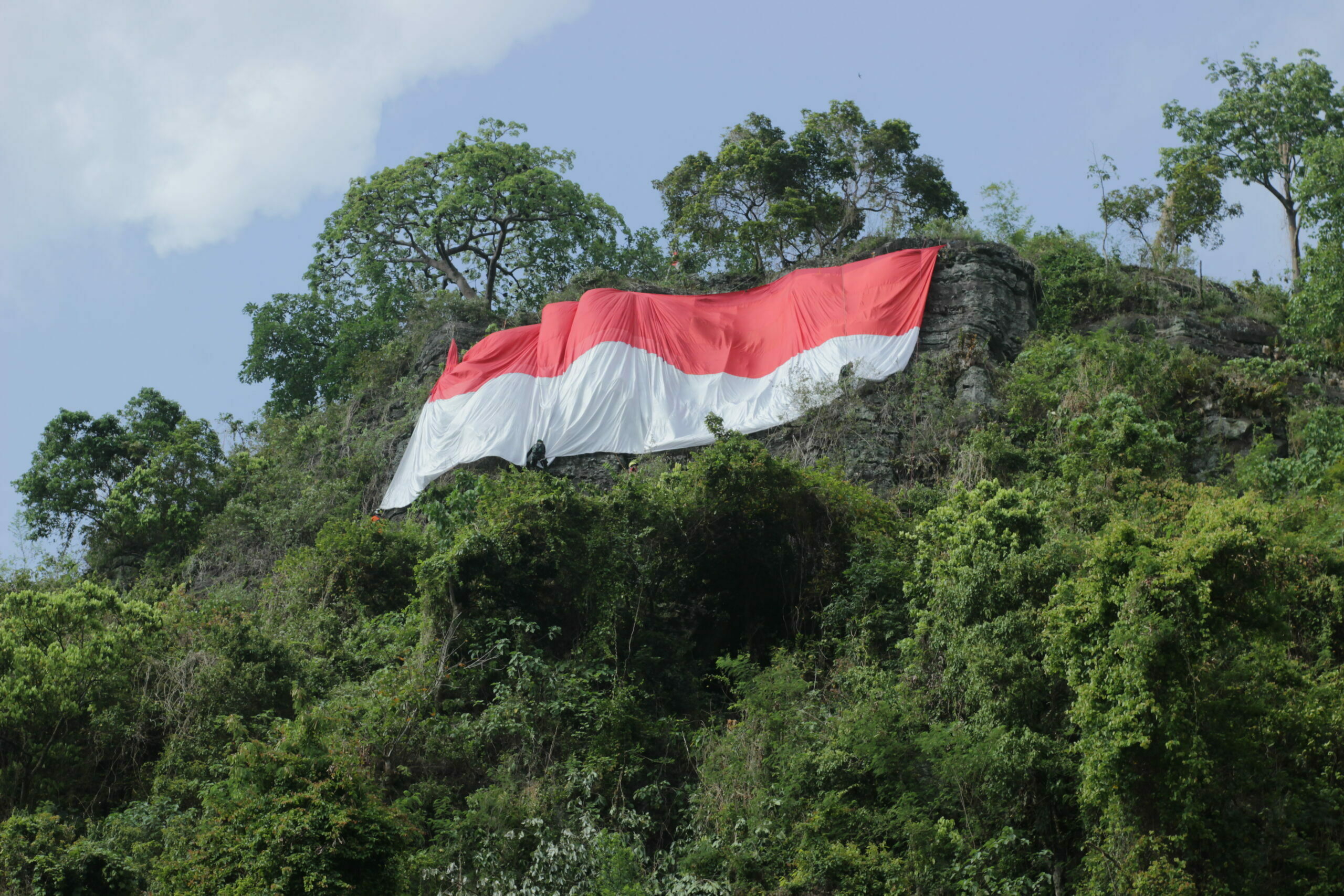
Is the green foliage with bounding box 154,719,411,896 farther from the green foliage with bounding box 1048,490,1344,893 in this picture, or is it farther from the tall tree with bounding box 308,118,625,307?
the tall tree with bounding box 308,118,625,307

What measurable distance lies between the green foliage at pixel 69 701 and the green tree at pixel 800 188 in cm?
1747

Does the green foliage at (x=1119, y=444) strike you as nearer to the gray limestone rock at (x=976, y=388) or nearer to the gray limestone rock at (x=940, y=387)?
the gray limestone rock at (x=940, y=387)

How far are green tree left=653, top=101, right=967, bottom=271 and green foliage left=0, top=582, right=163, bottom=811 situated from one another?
17474mm

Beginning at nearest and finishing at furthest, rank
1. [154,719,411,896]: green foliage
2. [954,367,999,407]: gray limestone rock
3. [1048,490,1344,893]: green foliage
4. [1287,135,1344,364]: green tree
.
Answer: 1. [154,719,411,896]: green foliage
2. [1048,490,1344,893]: green foliage
3. [1287,135,1344,364]: green tree
4. [954,367,999,407]: gray limestone rock

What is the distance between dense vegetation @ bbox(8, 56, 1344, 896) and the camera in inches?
437

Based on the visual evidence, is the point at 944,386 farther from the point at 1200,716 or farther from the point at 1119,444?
the point at 1200,716

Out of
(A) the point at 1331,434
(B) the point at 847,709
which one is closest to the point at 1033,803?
(B) the point at 847,709

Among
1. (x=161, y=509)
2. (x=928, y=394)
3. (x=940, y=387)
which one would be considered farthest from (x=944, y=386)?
(x=161, y=509)

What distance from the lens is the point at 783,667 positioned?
15.0 meters

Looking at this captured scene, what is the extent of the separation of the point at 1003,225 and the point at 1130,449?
1372 cm

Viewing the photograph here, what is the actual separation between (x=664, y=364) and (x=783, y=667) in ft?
31.2

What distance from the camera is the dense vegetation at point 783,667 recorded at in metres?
11.1

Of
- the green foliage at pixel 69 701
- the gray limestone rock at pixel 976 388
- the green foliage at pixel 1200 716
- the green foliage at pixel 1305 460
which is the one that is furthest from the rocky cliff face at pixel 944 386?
the green foliage at pixel 1200 716

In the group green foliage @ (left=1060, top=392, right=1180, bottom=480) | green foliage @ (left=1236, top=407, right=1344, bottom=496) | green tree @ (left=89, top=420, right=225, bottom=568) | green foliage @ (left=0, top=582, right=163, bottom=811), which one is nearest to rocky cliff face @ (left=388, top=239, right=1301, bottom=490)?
green foliage @ (left=1236, top=407, right=1344, bottom=496)
